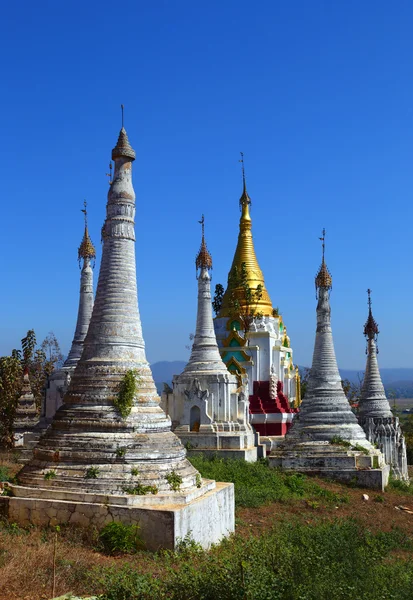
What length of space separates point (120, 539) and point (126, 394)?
3803 millimetres

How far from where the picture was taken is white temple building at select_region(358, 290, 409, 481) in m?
35.3

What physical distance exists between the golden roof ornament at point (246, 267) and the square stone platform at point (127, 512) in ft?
79.2

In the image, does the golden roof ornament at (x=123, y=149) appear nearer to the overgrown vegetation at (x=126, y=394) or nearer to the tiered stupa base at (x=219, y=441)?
the overgrown vegetation at (x=126, y=394)

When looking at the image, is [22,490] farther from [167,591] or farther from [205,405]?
[205,405]

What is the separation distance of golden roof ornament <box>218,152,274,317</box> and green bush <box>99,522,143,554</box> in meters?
25.3

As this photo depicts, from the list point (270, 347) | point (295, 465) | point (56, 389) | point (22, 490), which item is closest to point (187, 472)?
point (22, 490)

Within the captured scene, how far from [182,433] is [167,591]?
20.2m

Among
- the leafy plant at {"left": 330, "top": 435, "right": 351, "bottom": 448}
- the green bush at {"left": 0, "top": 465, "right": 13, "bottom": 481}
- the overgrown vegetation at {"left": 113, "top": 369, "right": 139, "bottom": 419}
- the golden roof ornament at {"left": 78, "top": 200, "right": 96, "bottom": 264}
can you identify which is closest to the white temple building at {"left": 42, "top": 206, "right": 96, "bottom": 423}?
the golden roof ornament at {"left": 78, "top": 200, "right": 96, "bottom": 264}

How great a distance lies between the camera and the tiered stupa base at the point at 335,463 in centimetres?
2850

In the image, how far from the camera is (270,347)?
127 feet

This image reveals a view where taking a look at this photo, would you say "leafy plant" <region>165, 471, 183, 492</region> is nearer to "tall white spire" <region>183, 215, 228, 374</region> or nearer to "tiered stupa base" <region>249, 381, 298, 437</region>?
"tall white spire" <region>183, 215, 228, 374</region>

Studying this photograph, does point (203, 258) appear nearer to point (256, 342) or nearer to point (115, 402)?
point (256, 342)

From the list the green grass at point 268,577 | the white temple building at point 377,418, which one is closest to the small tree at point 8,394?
the white temple building at point 377,418

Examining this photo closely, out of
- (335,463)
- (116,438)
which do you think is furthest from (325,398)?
(116,438)
